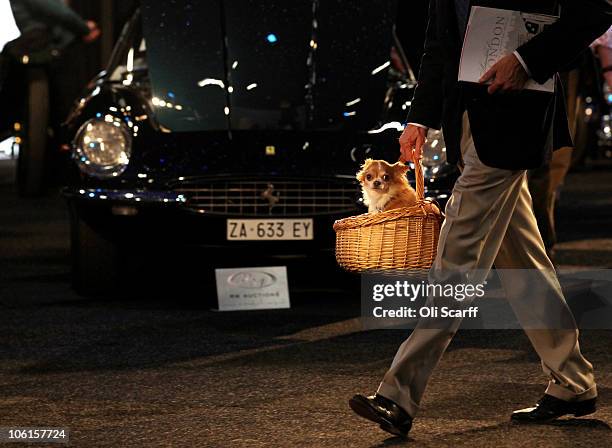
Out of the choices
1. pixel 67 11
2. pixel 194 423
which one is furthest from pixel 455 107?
pixel 67 11

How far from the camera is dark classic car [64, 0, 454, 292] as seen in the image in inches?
310

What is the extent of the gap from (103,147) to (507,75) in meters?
3.66

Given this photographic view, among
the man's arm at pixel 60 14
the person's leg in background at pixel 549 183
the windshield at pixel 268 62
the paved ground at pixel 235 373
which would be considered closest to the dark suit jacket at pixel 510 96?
the paved ground at pixel 235 373

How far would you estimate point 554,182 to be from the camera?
9.72 m

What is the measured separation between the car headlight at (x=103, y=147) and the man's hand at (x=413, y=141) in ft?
10.2

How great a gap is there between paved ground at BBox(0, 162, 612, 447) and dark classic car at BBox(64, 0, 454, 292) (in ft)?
1.42

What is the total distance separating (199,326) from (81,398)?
1722 millimetres

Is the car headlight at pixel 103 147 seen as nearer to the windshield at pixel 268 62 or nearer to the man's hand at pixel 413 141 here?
the windshield at pixel 268 62

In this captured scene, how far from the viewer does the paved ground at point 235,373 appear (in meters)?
5.10

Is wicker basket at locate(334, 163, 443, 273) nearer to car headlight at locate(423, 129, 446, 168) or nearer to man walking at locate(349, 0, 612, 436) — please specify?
man walking at locate(349, 0, 612, 436)

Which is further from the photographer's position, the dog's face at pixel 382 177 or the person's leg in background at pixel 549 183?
the person's leg in background at pixel 549 183

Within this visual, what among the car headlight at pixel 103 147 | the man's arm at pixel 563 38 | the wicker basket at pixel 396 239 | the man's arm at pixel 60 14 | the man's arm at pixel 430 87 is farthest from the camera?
the man's arm at pixel 60 14

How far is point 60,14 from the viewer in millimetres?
15047

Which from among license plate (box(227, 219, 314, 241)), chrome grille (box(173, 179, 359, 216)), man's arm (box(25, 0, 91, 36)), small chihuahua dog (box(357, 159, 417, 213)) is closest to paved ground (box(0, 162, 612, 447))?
license plate (box(227, 219, 314, 241))
